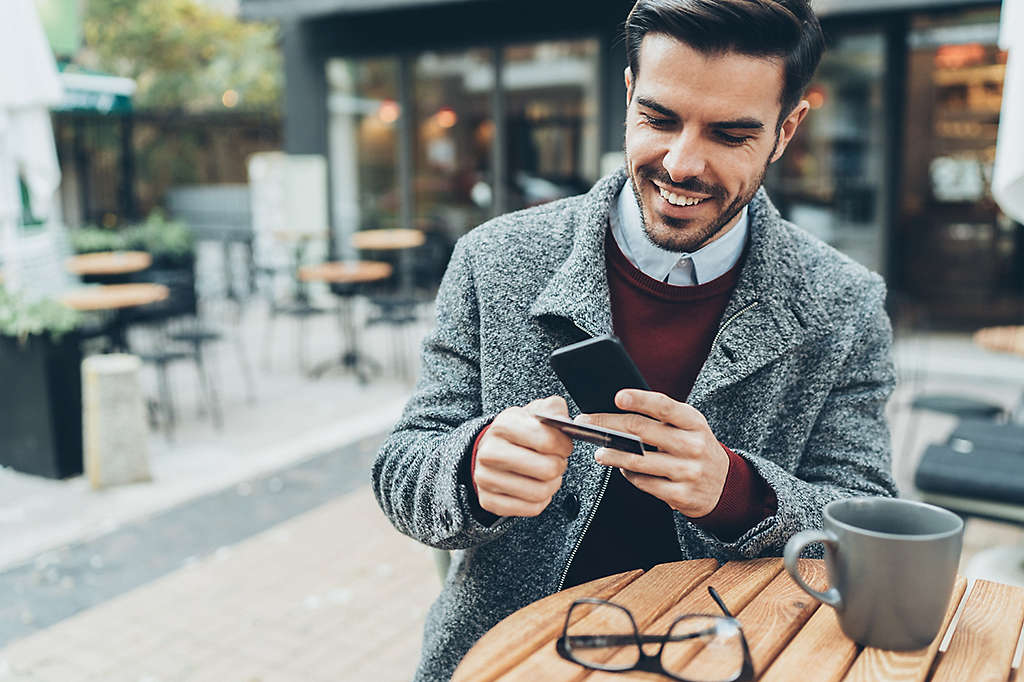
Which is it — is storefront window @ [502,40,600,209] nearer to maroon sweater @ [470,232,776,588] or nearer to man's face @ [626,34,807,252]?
maroon sweater @ [470,232,776,588]

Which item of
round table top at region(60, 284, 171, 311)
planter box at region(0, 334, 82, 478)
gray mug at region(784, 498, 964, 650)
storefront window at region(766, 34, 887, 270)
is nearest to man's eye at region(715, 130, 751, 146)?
gray mug at region(784, 498, 964, 650)

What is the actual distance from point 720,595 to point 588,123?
10576mm

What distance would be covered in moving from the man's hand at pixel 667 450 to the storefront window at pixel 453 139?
1100cm

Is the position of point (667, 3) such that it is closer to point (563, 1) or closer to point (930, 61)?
point (563, 1)

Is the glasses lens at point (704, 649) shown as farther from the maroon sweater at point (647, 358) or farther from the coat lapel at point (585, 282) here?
the coat lapel at point (585, 282)

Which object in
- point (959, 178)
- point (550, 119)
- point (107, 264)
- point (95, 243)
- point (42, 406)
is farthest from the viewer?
point (550, 119)

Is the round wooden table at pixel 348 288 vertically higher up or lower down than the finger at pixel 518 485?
lower down

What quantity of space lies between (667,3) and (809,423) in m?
0.84

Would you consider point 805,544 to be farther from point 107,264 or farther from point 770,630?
point 107,264

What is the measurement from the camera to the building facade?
31.7 feet

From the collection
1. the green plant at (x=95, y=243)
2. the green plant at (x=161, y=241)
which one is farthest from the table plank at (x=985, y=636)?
the green plant at (x=95, y=243)

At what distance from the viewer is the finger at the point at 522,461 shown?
1.29 metres

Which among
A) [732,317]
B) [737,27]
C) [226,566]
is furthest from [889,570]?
[226,566]

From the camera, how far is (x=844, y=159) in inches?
387
